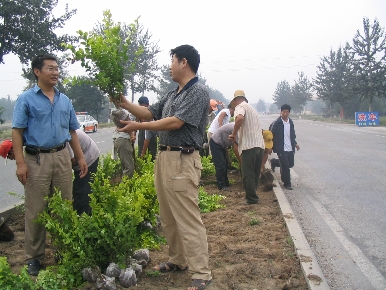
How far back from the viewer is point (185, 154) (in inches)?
139

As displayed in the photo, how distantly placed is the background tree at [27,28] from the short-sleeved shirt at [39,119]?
24324mm

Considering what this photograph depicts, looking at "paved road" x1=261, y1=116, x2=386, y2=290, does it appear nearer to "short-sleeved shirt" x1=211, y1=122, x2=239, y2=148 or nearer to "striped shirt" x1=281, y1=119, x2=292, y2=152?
"striped shirt" x1=281, y1=119, x2=292, y2=152

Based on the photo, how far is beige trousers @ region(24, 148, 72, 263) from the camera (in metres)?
3.78

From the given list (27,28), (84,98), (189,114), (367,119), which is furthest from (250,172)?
(84,98)

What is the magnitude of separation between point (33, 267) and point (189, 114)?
187cm

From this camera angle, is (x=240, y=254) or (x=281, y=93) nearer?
(x=240, y=254)

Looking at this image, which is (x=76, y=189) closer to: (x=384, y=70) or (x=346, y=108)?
(x=384, y=70)

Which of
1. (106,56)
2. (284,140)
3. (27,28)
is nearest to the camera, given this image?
(106,56)

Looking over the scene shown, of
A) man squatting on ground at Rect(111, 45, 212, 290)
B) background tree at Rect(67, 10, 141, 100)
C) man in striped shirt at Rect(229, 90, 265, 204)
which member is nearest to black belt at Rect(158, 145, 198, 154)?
man squatting on ground at Rect(111, 45, 212, 290)

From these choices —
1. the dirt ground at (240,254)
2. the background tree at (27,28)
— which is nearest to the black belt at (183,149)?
the dirt ground at (240,254)

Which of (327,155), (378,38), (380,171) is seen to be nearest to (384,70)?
(378,38)

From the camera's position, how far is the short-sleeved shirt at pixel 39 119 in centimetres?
370

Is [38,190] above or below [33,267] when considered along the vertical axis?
above

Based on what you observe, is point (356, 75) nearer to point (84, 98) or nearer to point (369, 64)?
point (369, 64)
